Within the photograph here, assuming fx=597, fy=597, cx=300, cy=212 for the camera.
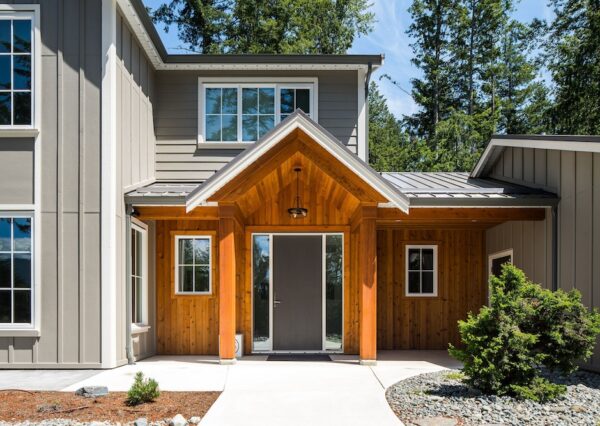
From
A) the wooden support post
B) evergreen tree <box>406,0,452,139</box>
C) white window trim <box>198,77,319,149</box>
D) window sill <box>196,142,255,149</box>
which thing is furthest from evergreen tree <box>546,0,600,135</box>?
the wooden support post

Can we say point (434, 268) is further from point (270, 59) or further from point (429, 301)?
point (270, 59)

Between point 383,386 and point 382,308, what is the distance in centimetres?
449

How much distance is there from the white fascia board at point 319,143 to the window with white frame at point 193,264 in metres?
2.50

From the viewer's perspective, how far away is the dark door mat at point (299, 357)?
9977 mm

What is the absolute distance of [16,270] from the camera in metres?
8.74

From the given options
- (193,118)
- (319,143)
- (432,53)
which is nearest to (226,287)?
(319,143)

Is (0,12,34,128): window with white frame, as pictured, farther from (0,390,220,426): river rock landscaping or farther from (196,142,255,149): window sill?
(0,390,220,426): river rock landscaping

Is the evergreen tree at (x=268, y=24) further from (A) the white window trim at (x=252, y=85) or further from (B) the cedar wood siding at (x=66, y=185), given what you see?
(B) the cedar wood siding at (x=66, y=185)

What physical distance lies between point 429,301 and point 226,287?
459 centimetres

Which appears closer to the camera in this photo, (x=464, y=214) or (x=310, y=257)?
(x=464, y=214)

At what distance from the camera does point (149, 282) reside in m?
10.7

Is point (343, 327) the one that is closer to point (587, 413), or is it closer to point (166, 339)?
point (166, 339)

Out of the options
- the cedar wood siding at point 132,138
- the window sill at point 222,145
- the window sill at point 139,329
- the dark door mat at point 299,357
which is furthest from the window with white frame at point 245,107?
the dark door mat at point 299,357

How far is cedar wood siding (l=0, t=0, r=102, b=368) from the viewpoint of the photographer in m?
8.68
